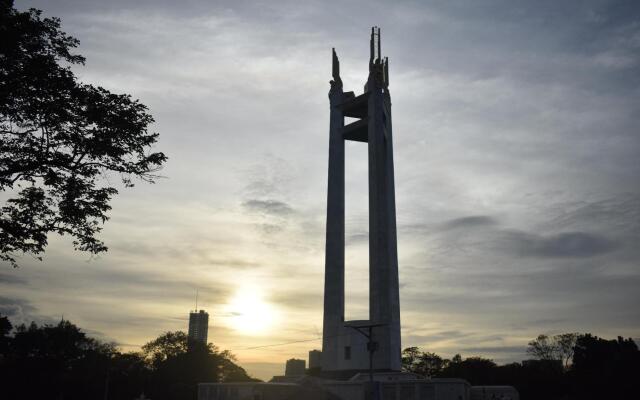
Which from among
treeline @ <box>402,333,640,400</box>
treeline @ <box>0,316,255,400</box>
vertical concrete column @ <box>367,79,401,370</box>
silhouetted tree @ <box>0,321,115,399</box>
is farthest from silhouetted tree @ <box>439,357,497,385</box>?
silhouetted tree @ <box>0,321,115,399</box>

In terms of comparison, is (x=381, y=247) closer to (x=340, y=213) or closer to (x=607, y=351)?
(x=340, y=213)

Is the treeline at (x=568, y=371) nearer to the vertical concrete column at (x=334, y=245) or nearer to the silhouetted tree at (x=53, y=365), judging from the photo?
the vertical concrete column at (x=334, y=245)

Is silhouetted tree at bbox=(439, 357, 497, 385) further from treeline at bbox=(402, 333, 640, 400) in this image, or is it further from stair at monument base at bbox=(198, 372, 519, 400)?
stair at monument base at bbox=(198, 372, 519, 400)

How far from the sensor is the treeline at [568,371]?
78625 mm

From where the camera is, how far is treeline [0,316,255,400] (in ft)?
294

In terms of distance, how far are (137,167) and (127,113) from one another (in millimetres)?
2360

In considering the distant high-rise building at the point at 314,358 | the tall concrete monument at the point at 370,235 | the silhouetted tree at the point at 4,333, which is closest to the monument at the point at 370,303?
the tall concrete monument at the point at 370,235

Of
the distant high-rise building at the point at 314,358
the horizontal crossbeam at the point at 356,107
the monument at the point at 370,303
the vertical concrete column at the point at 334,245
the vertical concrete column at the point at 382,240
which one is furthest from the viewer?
the distant high-rise building at the point at 314,358

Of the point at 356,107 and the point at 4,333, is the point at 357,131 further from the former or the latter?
the point at 4,333

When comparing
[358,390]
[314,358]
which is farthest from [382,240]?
[314,358]

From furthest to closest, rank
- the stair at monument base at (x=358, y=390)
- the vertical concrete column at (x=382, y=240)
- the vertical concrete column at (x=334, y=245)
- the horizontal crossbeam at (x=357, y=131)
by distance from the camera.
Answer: the horizontal crossbeam at (x=357, y=131) < the vertical concrete column at (x=334, y=245) < the vertical concrete column at (x=382, y=240) < the stair at monument base at (x=358, y=390)

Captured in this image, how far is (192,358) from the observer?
352 feet

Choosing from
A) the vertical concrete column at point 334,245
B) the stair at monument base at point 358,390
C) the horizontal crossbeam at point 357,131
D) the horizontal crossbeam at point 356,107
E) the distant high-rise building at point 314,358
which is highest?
the horizontal crossbeam at point 356,107

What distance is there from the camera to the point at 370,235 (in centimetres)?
7050
